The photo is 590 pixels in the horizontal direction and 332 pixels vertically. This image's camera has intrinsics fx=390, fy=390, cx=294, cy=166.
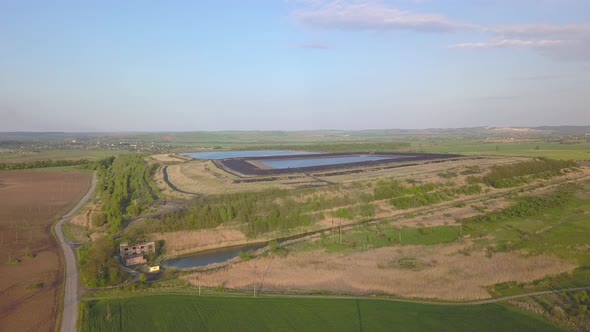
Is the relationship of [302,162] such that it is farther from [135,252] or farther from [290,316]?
[290,316]

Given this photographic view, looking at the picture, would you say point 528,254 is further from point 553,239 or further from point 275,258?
point 275,258

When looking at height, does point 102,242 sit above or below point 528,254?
above

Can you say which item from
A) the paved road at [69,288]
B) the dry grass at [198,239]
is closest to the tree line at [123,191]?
the paved road at [69,288]

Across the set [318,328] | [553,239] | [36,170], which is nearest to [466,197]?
[553,239]

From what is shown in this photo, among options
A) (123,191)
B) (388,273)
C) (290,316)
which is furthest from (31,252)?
A: (388,273)

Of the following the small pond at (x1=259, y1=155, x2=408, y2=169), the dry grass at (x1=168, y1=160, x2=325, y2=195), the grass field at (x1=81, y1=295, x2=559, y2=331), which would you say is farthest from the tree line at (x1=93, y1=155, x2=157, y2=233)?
the small pond at (x1=259, y1=155, x2=408, y2=169)

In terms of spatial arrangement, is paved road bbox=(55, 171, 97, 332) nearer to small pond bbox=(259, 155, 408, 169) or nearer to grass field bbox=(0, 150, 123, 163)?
small pond bbox=(259, 155, 408, 169)
